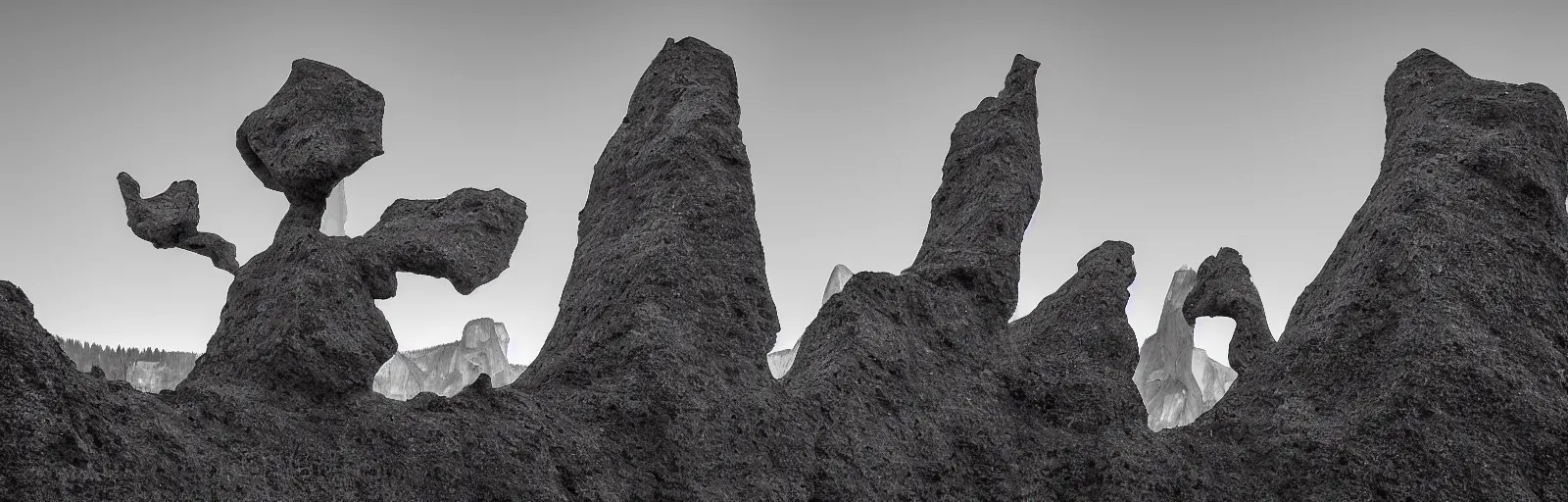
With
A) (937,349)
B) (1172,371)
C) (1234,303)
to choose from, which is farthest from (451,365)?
(937,349)

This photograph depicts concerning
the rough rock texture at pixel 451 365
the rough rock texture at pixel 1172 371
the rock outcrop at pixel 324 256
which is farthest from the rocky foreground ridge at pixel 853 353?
the rough rock texture at pixel 451 365

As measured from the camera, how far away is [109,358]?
4216 centimetres

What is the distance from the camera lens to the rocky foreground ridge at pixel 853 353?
9.00 m

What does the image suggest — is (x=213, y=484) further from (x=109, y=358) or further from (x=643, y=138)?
(x=109, y=358)

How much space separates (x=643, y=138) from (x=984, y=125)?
14.4ft

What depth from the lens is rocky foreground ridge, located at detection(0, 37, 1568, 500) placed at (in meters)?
9.00

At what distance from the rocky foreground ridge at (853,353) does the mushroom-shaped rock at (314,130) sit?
3 cm

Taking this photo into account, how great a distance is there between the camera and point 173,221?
1062cm

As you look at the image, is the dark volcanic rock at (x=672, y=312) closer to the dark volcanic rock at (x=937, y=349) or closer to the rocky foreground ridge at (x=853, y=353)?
the rocky foreground ridge at (x=853, y=353)

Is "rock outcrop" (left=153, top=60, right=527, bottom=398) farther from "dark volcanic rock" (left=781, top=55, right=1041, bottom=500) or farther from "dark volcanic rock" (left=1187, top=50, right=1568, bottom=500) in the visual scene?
"dark volcanic rock" (left=1187, top=50, right=1568, bottom=500)

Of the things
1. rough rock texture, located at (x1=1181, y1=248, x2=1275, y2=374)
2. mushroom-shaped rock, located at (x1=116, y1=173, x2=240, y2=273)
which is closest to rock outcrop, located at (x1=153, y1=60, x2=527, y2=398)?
mushroom-shaped rock, located at (x1=116, y1=173, x2=240, y2=273)

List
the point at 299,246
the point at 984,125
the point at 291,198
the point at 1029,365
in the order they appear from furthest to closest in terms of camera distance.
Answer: the point at 984,125 < the point at 1029,365 < the point at 291,198 < the point at 299,246

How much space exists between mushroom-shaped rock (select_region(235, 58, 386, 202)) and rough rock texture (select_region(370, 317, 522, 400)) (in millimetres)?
45633

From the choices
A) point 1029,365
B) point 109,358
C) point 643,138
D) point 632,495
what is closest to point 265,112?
point 643,138
